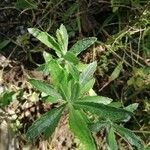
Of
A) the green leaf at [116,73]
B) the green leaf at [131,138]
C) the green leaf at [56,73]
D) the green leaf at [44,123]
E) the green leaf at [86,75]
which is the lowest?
the green leaf at [131,138]

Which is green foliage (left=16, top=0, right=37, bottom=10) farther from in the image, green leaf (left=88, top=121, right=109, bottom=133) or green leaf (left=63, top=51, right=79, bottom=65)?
green leaf (left=88, top=121, right=109, bottom=133)

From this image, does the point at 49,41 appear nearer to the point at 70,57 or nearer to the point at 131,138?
the point at 70,57

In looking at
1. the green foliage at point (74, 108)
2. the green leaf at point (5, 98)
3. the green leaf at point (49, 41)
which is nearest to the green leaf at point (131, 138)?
the green foliage at point (74, 108)

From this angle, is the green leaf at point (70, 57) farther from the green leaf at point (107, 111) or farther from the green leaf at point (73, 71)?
the green leaf at point (107, 111)

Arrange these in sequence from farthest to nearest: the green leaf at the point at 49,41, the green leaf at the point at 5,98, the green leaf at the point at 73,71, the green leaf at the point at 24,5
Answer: the green leaf at the point at 24,5
the green leaf at the point at 5,98
the green leaf at the point at 49,41
the green leaf at the point at 73,71

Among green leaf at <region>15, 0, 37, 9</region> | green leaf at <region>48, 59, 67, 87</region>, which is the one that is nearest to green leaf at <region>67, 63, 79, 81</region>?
green leaf at <region>48, 59, 67, 87</region>

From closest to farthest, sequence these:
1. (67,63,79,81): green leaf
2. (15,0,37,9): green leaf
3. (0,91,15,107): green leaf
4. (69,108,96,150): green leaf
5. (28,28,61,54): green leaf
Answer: (69,108,96,150): green leaf
(67,63,79,81): green leaf
(28,28,61,54): green leaf
(0,91,15,107): green leaf
(15,0,37,9): green leaf

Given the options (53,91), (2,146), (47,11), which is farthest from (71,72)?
(47,11)

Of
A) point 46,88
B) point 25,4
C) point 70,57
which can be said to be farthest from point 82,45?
point 25,4
